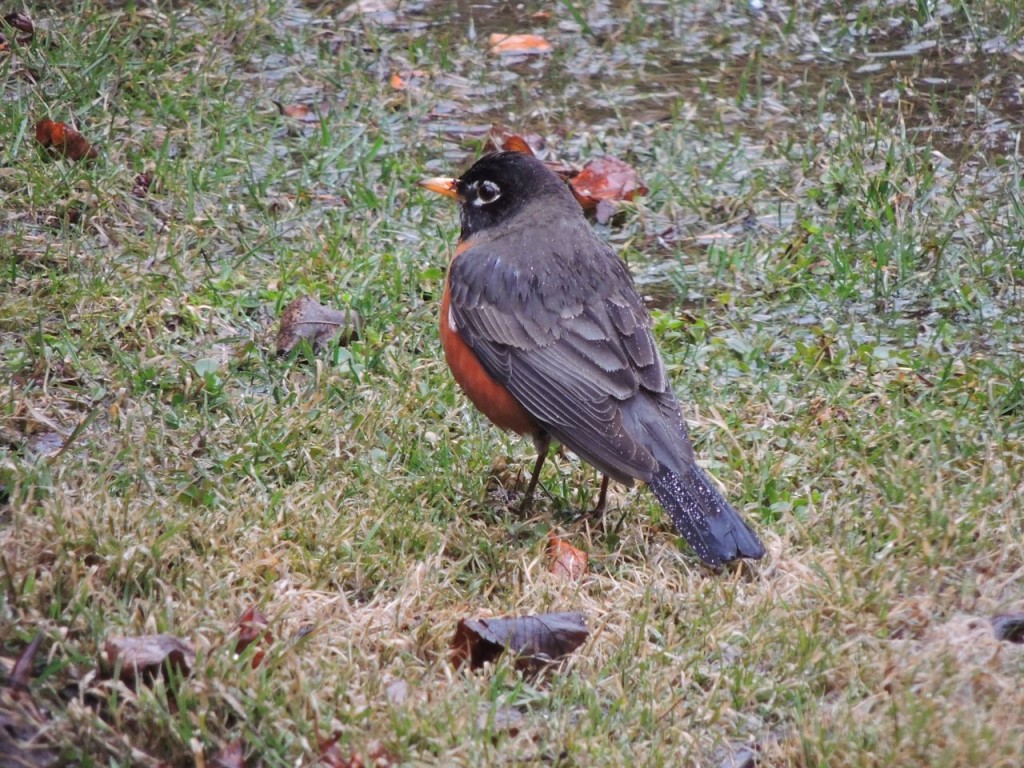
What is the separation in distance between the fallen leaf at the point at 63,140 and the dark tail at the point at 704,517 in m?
3.41

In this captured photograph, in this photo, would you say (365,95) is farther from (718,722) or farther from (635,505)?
(718,722)

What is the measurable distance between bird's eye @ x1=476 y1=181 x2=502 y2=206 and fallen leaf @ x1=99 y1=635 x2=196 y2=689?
2513mm

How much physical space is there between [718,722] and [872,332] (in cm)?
265

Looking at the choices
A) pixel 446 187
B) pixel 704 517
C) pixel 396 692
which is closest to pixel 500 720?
pixel 396 692

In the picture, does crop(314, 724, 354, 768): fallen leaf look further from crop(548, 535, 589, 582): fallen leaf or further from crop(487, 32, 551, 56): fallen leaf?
crop(487, 32, 551, 56): fallen leaf

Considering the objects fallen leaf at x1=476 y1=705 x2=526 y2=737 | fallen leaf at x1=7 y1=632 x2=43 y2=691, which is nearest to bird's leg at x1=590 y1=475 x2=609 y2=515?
fallen leaf at x1=476 y1=705 x2=526 y2=737

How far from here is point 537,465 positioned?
493 centimetres

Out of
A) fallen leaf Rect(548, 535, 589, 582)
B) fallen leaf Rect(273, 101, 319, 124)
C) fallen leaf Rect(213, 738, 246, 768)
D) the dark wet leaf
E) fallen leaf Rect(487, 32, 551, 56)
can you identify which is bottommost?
fallen leaf Rect(548, 535, 589, 582)

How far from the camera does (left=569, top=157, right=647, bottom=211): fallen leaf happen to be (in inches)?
265

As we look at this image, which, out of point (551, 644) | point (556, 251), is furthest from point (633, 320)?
point (551, 644)

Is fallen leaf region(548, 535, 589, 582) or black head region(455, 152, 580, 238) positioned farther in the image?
black head region(455, 152, 580, 238)

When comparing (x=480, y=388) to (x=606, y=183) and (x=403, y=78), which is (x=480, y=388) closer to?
(x=606, y=183)

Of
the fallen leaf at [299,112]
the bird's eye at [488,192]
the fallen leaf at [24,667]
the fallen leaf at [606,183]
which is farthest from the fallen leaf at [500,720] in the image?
the fallen leaf at [299,112]

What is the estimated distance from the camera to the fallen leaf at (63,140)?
6.32 meters
